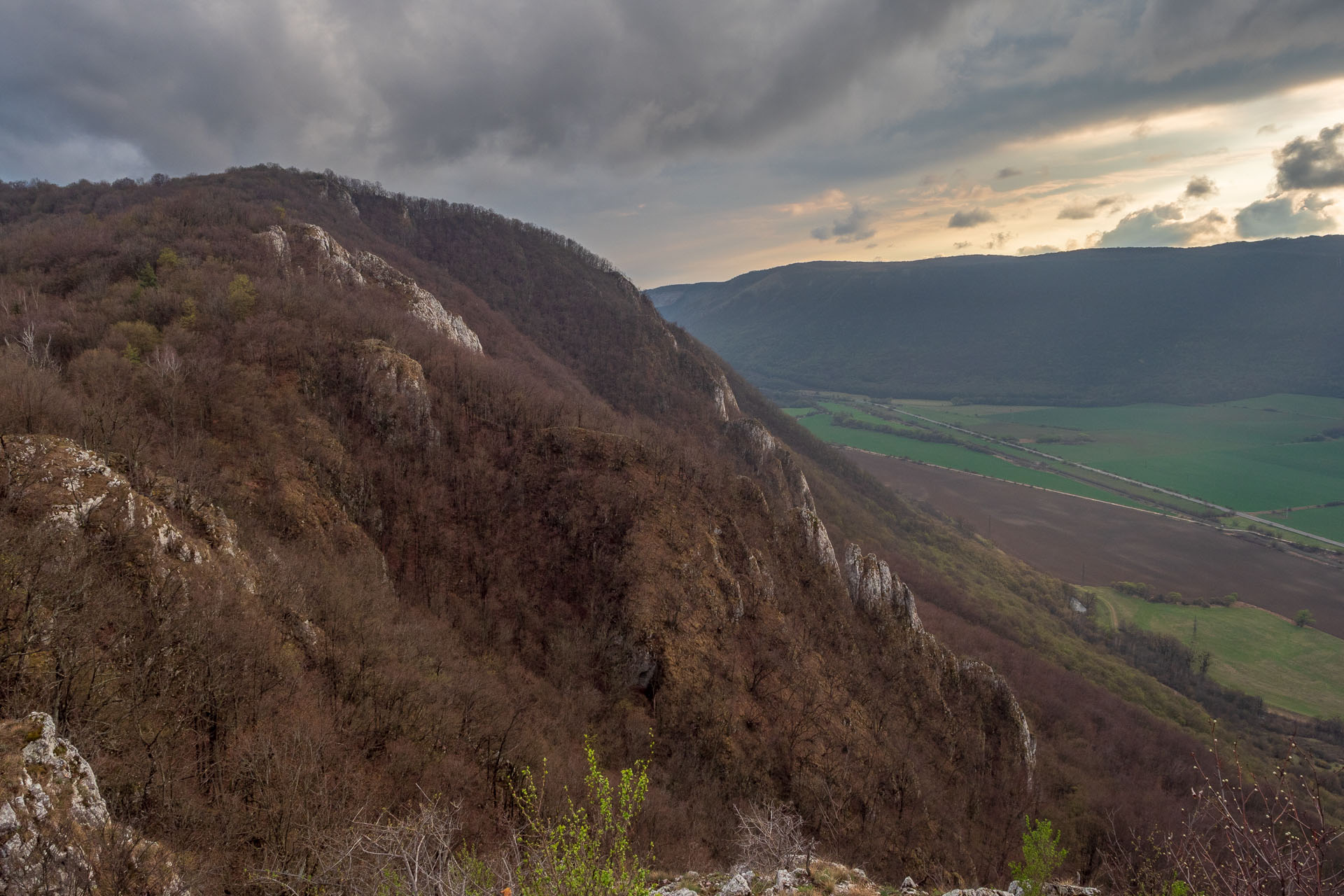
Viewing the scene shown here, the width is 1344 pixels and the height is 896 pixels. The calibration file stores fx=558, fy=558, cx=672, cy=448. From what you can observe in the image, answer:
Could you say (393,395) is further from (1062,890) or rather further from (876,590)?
(1062,890)

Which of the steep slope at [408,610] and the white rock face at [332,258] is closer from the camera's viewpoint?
the steep slope at [408,610]

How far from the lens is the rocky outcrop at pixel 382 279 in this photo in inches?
3285

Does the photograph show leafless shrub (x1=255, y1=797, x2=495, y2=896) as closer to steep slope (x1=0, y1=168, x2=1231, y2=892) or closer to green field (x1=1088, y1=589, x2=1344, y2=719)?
steep slope (x1=0, y1=168, x2=1231, y2=892)

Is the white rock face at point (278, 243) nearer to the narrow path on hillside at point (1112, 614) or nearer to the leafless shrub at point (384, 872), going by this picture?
the leafless shrub at point (384, 872)

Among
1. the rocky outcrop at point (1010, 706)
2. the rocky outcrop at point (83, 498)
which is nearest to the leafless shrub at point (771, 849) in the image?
the rocky outcrop at point (83, 498)

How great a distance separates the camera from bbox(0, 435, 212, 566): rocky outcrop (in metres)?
21.1

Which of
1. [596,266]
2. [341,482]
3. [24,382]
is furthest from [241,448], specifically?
[596,266]

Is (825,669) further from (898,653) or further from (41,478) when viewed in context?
(41,478)

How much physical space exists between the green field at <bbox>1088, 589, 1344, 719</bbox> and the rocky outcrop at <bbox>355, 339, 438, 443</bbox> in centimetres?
13027

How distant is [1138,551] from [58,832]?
7405 inches

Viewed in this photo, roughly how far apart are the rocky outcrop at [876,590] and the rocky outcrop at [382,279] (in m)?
59.8

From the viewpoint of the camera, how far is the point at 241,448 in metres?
38.5

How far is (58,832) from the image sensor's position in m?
10.7

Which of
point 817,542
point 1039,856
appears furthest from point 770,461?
point 1039,856
